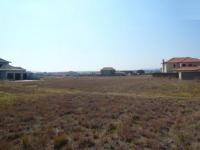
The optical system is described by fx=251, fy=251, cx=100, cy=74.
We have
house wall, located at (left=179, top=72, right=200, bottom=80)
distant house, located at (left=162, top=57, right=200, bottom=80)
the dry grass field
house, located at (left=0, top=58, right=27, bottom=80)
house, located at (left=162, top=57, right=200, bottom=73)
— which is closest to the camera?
the dry grass field

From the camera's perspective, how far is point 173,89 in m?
28.2

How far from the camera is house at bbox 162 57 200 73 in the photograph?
199 ft

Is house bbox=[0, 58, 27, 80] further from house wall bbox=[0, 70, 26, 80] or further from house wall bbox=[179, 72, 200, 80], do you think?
house wall bbox=[179, 72, 200, 80]

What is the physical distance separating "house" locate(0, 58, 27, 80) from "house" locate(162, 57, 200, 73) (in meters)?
36.5

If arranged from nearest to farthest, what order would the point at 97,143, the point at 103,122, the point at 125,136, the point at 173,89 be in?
1. the point at 97,143
2. the point at 125,136
3. the point at 103,122
4. the point at 173,89

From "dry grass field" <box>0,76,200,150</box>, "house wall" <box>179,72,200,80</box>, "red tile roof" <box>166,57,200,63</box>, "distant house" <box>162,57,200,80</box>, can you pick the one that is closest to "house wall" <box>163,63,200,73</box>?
"distant house" <box>162,57,200,80</box>

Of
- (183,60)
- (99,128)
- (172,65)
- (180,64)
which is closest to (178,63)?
(180,64)

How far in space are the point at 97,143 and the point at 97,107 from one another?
21.8 feet

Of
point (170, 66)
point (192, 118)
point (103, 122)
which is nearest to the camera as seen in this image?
point (103, 122)

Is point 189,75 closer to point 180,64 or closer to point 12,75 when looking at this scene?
point 180,64

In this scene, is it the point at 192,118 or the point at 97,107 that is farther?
the point at 97,107

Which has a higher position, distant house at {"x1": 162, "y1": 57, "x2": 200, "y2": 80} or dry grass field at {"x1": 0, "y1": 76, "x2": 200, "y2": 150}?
distant house at {"x1": 162, "y1": 57, "x2": 200, "y2": 80}

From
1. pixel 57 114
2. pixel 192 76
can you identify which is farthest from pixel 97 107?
pixel 192 76

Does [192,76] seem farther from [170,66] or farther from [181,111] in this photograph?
[181,111]
